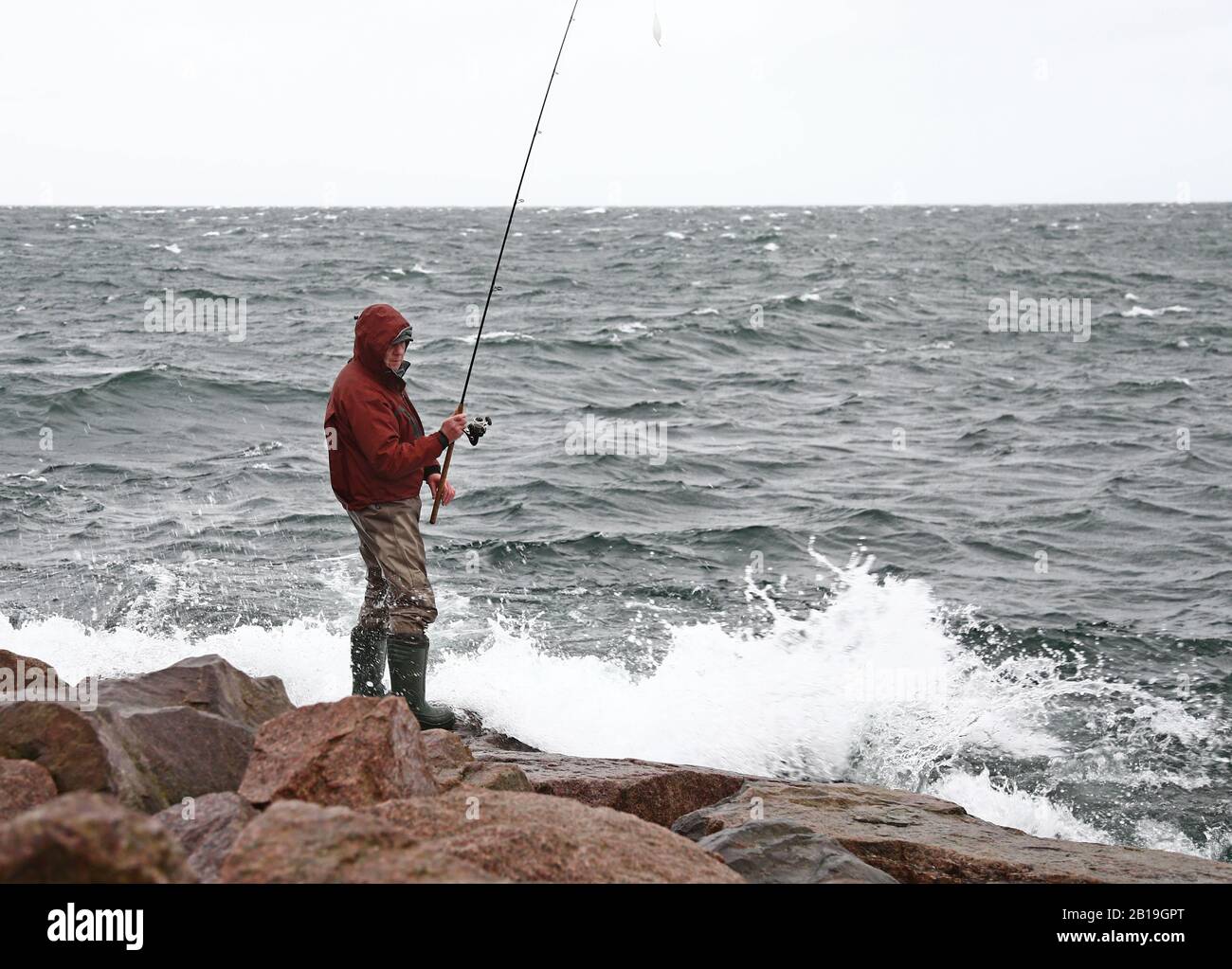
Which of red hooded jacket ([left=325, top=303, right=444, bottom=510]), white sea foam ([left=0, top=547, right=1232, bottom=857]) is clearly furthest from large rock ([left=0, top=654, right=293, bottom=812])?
white sea foam ([left=0, top=547, right=1232, bottom=857])

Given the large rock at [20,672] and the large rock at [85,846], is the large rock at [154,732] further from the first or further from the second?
the large rock at [85,846]

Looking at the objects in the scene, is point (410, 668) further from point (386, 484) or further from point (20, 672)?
point (20, 672)

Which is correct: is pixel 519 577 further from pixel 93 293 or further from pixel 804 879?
pixel 93 293

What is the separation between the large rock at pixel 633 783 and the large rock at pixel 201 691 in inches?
40.3

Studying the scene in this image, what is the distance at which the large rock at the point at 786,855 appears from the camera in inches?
144

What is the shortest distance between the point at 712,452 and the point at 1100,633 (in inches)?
237

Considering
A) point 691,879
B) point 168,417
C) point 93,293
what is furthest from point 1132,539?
point 93,293

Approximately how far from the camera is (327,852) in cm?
244

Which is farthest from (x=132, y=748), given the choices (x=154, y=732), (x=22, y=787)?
(x=22, y=787)

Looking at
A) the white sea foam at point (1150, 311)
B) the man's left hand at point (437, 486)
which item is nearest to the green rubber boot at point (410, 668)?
the man's left hand at point (437, 486)

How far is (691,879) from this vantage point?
3049mm

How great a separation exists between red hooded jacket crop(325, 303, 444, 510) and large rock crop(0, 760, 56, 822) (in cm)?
185

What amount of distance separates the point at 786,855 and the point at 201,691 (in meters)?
2.35

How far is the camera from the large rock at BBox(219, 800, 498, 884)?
7.89 ft
